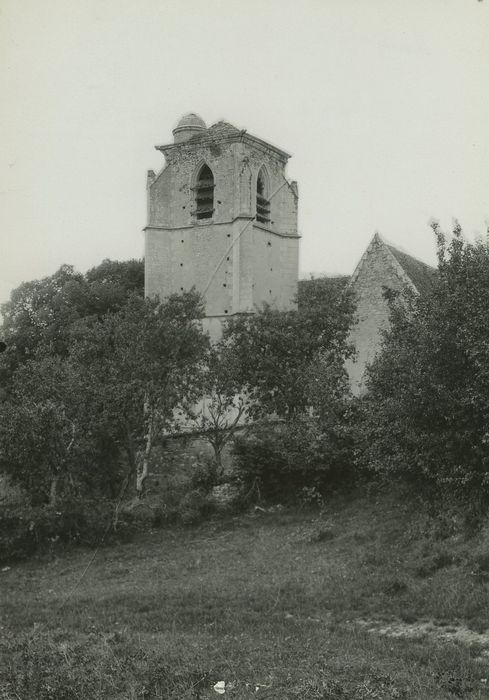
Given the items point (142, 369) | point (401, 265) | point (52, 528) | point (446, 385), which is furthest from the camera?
point (401, 265)

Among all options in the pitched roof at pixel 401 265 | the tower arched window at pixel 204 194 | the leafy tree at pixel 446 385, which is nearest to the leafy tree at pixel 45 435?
the leafy tree at pixel 446 385

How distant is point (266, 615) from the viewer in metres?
12.6

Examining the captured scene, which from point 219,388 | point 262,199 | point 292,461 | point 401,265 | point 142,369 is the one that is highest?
point 262,199

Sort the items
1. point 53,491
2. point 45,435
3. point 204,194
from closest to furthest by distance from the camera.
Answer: point 45,435
point 53,491
point 204,194

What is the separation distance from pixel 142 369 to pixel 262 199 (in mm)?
17206

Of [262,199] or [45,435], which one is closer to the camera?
[45,435]

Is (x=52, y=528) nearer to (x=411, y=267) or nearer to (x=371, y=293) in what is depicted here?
(x=371, y=293)

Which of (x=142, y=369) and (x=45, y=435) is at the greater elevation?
(x=142, y=369)

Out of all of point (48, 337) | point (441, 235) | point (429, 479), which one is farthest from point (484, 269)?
point (48, 337)

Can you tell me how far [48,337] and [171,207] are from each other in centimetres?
851

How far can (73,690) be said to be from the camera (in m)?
9.05

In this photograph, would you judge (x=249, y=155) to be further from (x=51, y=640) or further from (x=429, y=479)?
(x=51, y=640)

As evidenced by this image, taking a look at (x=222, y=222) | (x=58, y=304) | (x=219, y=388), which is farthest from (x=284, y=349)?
(x=58, y=304)

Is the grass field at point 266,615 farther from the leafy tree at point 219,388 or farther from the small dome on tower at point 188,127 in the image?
the small dome on tower at point 188,127
